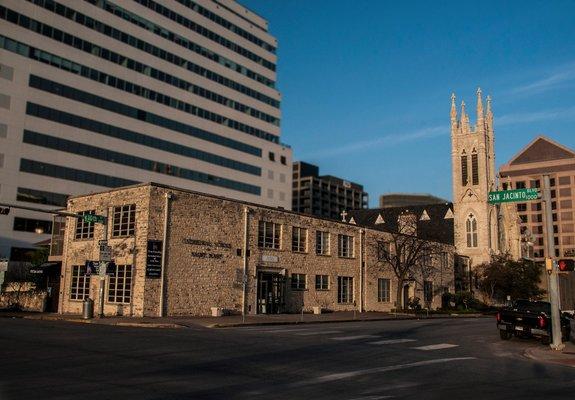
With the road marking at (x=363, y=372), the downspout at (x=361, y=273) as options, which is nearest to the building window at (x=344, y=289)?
the downspout at (x=361, y=273)

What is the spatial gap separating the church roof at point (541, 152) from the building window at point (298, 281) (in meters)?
128

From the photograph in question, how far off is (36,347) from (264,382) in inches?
290

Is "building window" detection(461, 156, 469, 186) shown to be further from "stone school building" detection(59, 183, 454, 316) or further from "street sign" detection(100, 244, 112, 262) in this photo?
"street sign" detection(100, 244, 112, 262)

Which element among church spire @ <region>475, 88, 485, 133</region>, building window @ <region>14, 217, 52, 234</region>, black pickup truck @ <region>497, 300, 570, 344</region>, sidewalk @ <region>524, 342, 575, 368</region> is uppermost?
church spire @ <region>475, 88, 485, 133</region>

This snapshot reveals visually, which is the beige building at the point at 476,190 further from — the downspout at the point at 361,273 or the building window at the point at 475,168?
the downspout at the point at 361,273

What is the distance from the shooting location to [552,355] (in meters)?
18.0

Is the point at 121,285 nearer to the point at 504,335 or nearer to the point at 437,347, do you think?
the point at 437,347

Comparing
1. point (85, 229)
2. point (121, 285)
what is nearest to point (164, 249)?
point (121, 285)

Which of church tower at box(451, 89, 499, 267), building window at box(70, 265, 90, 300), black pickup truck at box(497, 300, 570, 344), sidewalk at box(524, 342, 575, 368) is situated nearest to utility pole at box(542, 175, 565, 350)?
sidewalk at box(524, 342, 575, 368)

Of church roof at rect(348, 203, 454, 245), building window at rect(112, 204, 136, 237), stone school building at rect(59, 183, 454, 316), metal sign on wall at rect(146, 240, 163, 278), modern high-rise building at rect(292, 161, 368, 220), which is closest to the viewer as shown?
metal sign on wall at rect(146, 240, 163, 278)

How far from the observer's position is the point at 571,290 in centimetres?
7919

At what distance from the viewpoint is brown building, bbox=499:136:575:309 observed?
461ft

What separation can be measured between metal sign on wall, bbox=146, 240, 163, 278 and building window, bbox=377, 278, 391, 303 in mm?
23507

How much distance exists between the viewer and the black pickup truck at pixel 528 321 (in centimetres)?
2203
